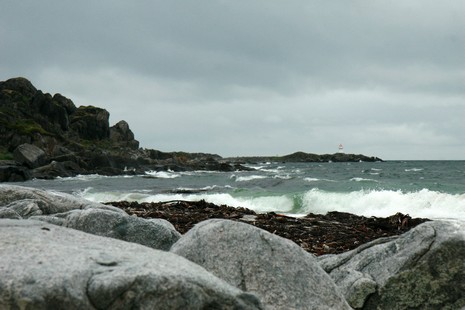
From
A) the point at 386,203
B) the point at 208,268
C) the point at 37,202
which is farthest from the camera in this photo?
the point at 386,203

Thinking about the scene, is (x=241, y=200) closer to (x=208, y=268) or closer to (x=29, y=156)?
(x=208, y=268)

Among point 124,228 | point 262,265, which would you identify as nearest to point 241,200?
point 124,228

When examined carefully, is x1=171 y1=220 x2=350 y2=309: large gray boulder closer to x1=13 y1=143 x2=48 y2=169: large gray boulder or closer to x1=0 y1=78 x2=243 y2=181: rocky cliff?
x1=0 y1=78 x2=243 y2=181: rocky cliff

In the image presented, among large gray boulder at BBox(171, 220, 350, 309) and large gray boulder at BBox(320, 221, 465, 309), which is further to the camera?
large gray boulder at BBox(320, 221, 465, 309)

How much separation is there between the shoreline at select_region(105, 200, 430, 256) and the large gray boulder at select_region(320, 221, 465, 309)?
14.1 feet

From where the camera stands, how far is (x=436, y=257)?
19.6ft

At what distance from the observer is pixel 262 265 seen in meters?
4.87

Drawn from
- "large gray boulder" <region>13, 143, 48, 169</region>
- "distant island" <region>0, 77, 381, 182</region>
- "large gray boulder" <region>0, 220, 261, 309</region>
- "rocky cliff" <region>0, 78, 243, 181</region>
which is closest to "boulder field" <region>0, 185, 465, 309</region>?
"large gray boulder" <region>0, 220, 261, 309</region>

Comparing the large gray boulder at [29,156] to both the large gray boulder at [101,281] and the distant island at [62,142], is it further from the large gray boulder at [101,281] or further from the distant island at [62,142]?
the large gray boulder at [101,281]

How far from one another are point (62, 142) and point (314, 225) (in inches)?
2855

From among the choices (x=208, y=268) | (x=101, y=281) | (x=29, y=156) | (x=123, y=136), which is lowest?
(x=208, y=268)

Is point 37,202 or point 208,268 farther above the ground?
point 37,202

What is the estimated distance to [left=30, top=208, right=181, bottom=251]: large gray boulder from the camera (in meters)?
6.78

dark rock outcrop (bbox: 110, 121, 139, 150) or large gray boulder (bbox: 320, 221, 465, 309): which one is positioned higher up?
dark rock outcrop (bbox: 110, 121, 139, 150)
